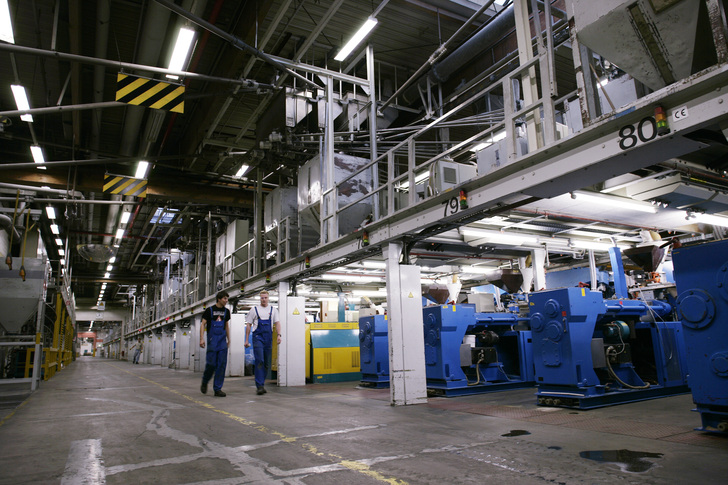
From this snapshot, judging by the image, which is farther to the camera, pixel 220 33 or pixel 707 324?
pixel 220 33

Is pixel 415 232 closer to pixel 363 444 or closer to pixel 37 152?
pixel 363 444

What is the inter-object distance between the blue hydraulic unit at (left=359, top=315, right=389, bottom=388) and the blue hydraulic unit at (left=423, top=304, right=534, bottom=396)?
5.14 ft

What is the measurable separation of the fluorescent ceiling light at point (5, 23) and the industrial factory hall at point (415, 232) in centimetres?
6

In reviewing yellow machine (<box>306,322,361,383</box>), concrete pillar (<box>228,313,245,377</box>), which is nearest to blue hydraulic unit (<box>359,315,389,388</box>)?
yellow machine (<box>306,322,361,383</box>)

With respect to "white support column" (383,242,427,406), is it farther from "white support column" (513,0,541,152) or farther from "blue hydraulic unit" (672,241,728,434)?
"blue hydraulic unit" (672,241,728,434)

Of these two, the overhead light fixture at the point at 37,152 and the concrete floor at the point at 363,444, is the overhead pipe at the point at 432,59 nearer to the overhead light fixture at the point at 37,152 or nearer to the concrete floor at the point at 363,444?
the concrete floor at the point at 363,444

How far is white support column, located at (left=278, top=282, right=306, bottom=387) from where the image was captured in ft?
35.3

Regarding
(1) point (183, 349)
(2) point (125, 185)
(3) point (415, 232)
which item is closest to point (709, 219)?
(3) point (415, 232)

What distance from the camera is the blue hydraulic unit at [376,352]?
31.3 feet

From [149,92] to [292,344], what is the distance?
633cm

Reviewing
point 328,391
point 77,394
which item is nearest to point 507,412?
point 328,391

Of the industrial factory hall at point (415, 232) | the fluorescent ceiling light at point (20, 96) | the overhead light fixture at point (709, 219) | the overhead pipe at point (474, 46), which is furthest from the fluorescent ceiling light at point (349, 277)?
the overhead light fixture at point (709, 219)

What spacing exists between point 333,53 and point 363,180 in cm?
348

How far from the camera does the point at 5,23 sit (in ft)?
21.1
